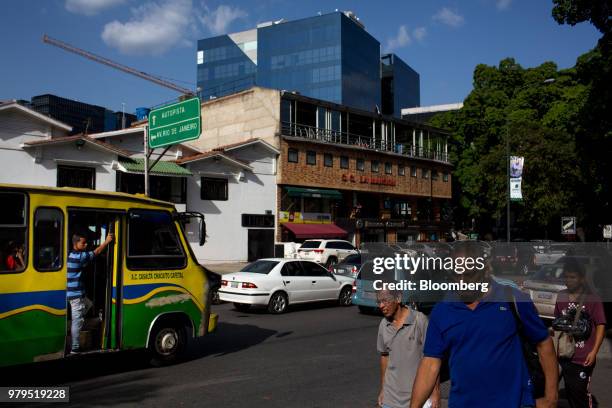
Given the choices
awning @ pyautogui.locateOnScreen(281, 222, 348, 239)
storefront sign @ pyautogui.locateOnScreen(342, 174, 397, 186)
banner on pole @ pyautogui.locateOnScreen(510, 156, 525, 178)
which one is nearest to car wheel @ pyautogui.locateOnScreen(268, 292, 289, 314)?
banner on pole @ pyautogui.locateOnScreen(510, 156, 525, 178)

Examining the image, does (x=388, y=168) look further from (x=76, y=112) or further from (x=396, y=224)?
(x=76, y=112)

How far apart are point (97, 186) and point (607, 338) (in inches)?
969

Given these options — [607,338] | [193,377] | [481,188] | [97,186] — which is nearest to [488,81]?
[481,188]

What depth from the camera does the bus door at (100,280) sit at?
26.6ft

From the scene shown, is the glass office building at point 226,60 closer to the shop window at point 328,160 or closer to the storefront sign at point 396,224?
the storefront sign at point 396,224

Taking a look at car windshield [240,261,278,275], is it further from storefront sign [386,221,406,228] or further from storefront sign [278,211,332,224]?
storefront sign [386,221,406,228]

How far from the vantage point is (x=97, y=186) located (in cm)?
2862

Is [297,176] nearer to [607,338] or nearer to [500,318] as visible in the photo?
[607,338]

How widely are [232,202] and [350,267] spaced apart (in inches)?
670

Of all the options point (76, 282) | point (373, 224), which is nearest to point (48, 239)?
point (76, 282)

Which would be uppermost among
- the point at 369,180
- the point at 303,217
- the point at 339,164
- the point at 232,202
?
the point at 339,164

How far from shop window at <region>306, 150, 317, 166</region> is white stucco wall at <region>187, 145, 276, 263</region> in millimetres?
2887

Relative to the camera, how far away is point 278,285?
15.5m

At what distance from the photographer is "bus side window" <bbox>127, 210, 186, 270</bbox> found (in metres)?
8.58
